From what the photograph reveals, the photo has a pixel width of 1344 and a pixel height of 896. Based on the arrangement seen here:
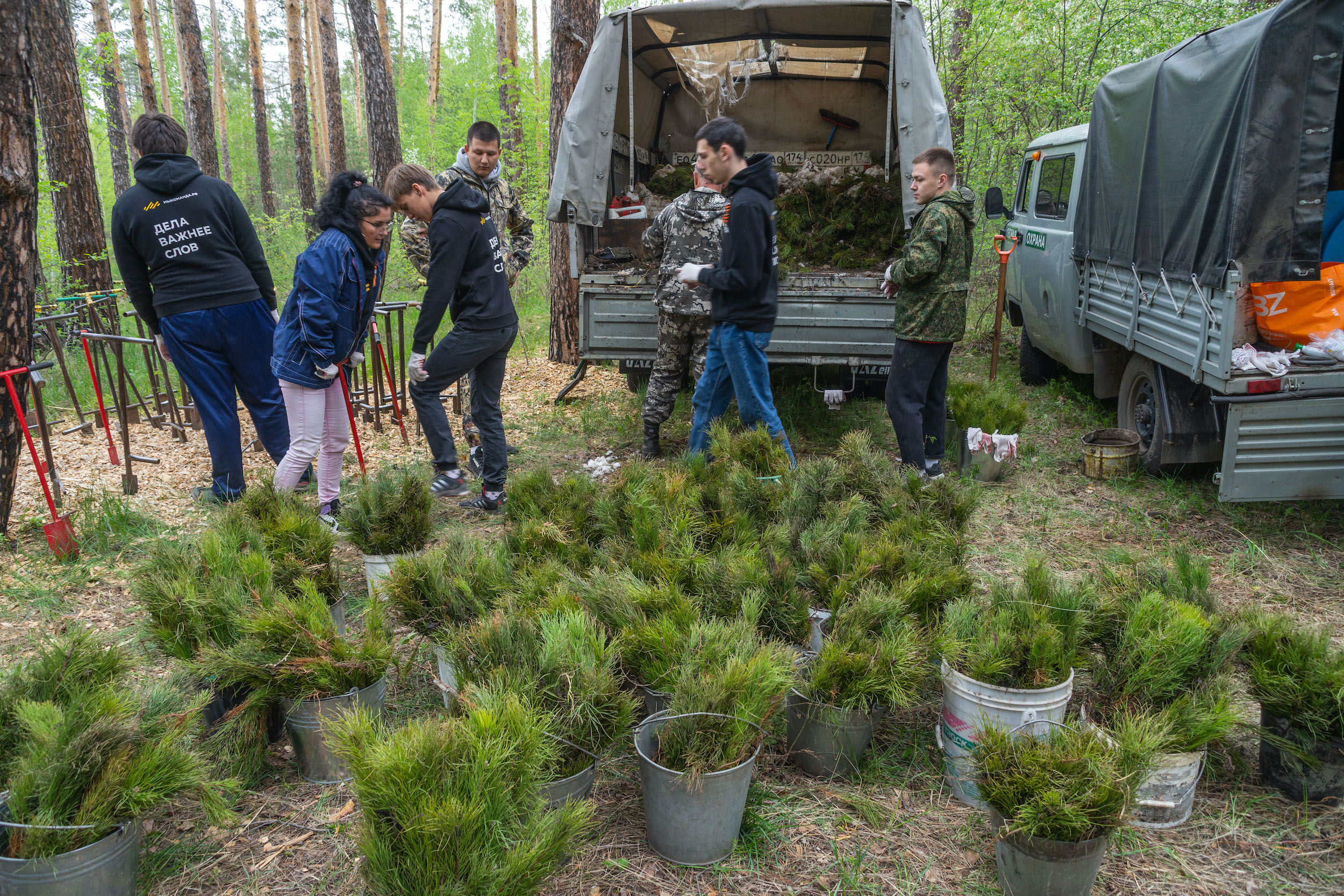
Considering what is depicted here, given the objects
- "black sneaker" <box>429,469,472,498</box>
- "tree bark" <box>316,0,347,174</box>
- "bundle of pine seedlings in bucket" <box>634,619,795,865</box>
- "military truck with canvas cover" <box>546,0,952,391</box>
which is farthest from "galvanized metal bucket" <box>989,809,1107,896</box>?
"tree bark" <box>316,0,347,174</box>

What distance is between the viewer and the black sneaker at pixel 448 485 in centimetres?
495

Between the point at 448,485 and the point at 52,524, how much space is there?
1.94 m

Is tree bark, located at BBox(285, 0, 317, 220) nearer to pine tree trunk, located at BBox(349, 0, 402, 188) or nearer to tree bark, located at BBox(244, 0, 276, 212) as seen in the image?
tree bark, located at BBox(244, 0, 276, 212)

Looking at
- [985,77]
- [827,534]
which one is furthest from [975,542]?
[985,77]

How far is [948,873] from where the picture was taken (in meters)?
2.10

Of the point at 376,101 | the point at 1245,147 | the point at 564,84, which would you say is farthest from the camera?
the point at 376,101

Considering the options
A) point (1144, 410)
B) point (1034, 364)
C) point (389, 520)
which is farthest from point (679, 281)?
point (1034, 364)

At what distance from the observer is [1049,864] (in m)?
1.89

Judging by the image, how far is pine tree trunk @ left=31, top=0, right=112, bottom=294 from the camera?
8211mm

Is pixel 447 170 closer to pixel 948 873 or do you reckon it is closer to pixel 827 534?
pixel 827 534

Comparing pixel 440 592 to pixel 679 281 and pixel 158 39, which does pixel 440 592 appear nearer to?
pixel 679 281

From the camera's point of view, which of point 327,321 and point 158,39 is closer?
point 327,321

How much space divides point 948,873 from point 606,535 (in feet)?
5.86

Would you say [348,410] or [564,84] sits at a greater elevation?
[564,84]
